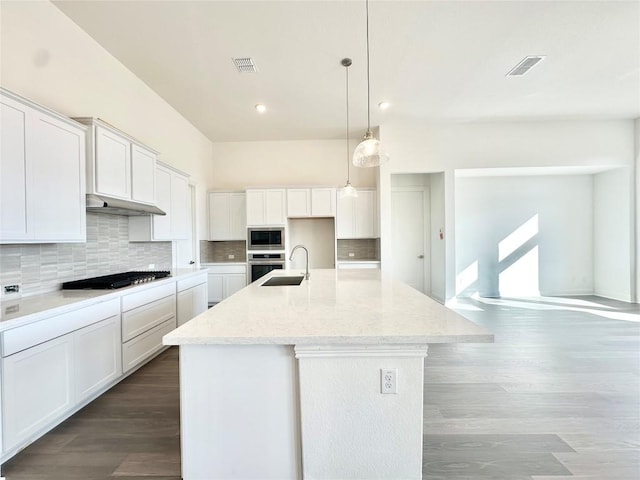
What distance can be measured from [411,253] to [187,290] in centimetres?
436

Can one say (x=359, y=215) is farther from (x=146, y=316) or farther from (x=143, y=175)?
(x=146, y=316)

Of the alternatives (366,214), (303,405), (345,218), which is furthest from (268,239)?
(303,405)

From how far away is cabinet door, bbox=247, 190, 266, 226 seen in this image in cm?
537

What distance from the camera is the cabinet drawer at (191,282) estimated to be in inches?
138

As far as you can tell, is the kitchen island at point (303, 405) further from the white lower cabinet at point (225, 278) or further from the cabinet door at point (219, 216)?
the cabinet door at point (219, 216)

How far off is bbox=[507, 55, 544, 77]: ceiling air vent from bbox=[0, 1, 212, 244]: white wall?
448cm

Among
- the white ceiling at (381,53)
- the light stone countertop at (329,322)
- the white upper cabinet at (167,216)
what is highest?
the white ceiling at (381,53)

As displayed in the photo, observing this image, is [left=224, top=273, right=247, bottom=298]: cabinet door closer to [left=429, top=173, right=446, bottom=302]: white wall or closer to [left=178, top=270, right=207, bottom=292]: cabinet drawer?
[left=178, top=270, right=207, bottom=292]: cabinet drawer

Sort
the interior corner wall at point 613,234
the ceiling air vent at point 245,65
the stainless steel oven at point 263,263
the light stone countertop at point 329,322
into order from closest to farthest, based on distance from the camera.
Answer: the light stone countertop at point 329,322 → the ceiling air vent at point 245,65 → the interior corner wall at point 613,234 → the stainless steel oven at point 263,263

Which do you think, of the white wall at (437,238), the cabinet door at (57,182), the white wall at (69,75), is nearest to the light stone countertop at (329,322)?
the cabinet door at (57,182)

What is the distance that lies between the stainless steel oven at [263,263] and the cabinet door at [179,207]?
136 centimetres

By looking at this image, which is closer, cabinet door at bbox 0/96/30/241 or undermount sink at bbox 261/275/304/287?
cabinet door at bbox 0/96/30/241

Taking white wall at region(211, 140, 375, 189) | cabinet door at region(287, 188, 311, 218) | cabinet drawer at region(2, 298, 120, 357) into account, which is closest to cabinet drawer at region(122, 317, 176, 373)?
cabinet drawer at region(2, 298, 120, 357)

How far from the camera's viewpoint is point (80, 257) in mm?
2645
